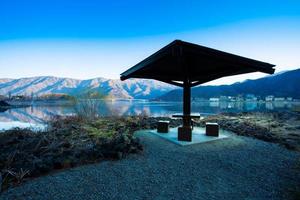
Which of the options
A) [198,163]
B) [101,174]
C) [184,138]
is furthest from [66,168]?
[184,138]

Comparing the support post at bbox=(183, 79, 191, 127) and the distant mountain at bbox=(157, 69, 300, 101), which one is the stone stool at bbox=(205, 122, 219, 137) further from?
the distant mountain at bbox=(157, 69, 300, 101)

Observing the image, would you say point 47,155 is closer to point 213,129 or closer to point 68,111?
point 213,129

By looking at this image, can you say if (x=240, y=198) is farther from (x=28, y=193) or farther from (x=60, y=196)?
(x=28, y=193)

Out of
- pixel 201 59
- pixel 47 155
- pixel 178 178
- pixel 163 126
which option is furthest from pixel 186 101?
pixel 47 155

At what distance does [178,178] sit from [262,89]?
94562 mm

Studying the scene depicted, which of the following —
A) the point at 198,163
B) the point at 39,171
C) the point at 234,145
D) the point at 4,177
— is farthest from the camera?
the point at 234,145

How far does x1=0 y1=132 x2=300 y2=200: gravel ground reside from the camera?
95.7 inches

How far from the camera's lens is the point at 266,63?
13.9 ft

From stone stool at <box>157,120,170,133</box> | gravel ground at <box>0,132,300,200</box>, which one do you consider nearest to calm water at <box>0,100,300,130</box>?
stone stool at <box>157,120,170,133</box>

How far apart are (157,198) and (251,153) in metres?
3.09

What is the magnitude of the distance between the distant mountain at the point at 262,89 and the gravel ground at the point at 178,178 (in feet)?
265

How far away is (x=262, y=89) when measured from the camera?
81188 millimetres

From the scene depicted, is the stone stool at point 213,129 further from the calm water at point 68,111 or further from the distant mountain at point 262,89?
the distant mountain at point 262,89

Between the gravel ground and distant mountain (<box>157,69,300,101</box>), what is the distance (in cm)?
8083
